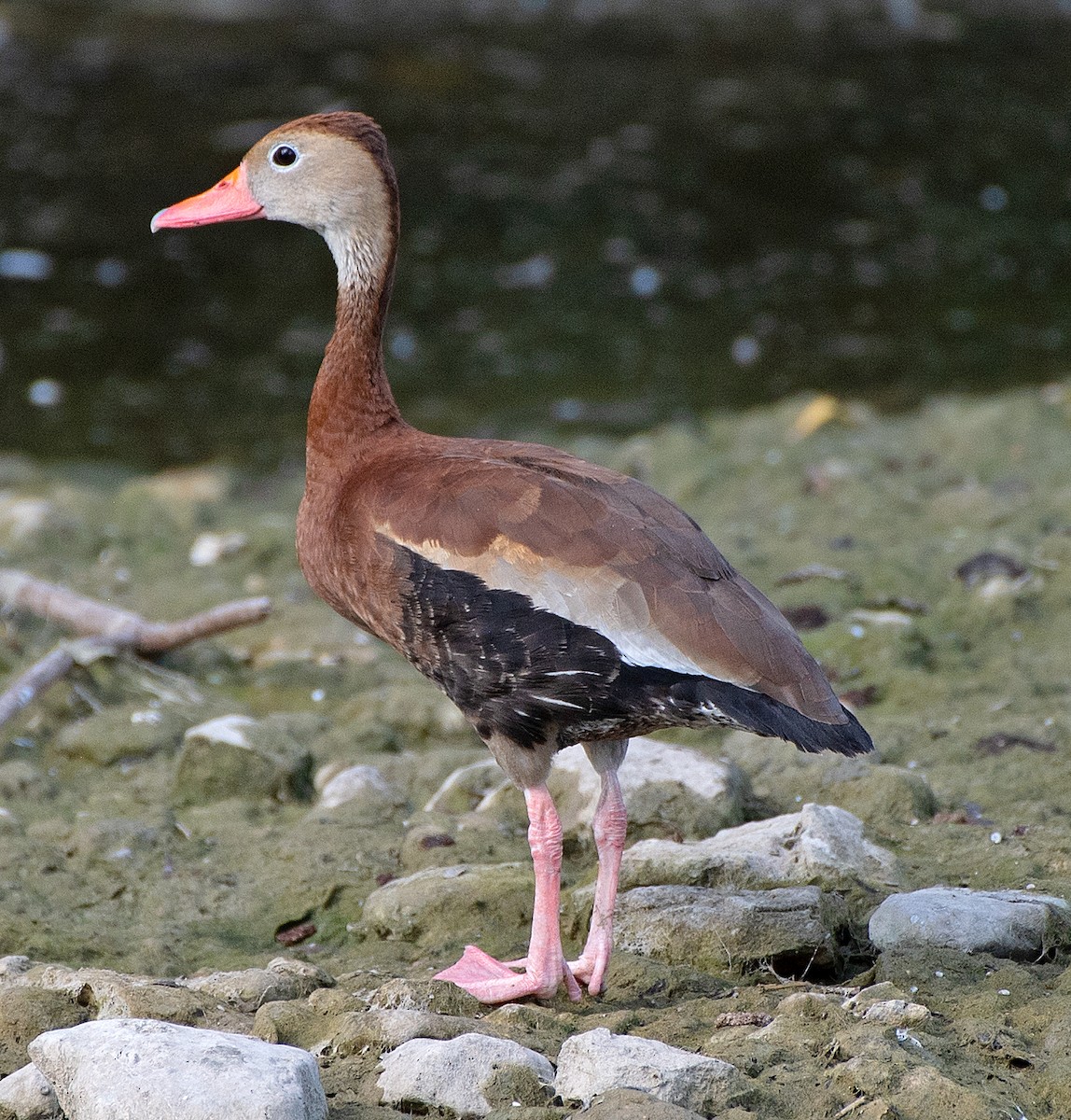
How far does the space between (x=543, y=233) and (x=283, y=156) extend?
847cm

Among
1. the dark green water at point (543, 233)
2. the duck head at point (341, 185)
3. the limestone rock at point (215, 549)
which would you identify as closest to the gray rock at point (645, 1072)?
the duck head at point (341, 185)

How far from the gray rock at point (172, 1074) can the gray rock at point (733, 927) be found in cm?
110

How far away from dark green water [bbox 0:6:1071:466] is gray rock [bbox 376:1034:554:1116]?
6880 millimetres

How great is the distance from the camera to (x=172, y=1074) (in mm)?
2770

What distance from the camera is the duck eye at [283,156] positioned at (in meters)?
4.38

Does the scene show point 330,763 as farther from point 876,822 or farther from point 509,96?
point 509,96

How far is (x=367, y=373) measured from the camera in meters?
4.30

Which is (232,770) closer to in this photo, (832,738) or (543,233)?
(832,738)

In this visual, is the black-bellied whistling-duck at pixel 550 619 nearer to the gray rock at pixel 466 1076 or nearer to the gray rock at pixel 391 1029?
the gray rock at pixel 391 1029

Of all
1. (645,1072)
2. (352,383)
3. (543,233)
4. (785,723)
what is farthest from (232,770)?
(543,233)

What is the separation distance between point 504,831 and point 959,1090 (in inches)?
69.1

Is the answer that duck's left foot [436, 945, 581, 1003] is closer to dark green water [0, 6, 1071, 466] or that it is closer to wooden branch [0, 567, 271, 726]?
wooden branch [0, 567, 271, 726]

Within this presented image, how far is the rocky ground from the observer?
3.00 metres

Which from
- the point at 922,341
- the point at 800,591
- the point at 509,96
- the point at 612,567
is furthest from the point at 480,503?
the point at 509,96
